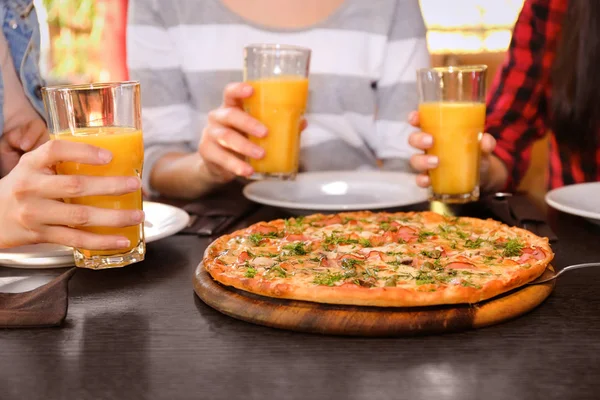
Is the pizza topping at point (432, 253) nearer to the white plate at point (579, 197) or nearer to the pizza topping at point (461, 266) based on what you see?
the pizza topping at point (461, 266)

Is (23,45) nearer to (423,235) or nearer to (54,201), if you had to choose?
(54,201)

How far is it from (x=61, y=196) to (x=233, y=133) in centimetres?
66

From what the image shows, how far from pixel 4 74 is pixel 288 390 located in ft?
5.91

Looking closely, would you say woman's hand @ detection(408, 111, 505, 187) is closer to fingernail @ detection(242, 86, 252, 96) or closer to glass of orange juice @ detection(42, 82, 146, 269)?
fingernail @ detection(242, 86, 252, 96)

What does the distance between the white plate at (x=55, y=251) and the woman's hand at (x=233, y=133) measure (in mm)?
253

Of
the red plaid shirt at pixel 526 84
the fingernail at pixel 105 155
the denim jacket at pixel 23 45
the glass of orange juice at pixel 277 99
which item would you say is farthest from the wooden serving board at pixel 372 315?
the red plaid shirt at pixel 526 84

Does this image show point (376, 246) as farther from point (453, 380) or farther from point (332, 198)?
point (332, 198)

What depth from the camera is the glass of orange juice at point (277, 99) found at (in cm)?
180

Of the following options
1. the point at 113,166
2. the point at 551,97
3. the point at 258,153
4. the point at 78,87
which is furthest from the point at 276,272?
the point at 551,97

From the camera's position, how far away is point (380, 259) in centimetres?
124

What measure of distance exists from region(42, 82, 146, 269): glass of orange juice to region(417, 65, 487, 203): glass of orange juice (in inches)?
30.4

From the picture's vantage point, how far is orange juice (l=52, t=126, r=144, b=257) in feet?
4.19

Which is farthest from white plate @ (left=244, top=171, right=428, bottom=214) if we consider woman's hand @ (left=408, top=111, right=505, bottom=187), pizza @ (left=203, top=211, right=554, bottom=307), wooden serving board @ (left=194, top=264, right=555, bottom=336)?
wooden serving board @ (left=194, top=264, right=555, bottom=336)

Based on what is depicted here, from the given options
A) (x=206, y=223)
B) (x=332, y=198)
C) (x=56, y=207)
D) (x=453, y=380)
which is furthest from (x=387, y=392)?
(x=332, y=198)
